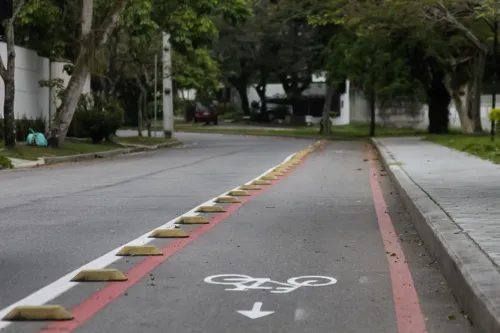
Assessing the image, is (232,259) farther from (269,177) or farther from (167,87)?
(167,87)

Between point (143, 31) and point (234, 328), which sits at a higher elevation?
point (143, 31)

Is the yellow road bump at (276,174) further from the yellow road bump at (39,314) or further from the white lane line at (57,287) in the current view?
the yellow road bump at (39,314)

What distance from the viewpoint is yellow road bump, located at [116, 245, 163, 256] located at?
29.0 ft

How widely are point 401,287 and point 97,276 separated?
2464 millimetres

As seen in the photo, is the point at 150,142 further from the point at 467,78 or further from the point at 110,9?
the point at 467,78

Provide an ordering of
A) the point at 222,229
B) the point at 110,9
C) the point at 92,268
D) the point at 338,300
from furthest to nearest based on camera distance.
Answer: the point at 110,9
the point at 222,229
the point at 92,268
the point at 338,300

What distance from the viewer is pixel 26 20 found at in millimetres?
32312

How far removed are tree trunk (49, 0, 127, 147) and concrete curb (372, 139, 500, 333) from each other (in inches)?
797

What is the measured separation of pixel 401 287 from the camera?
743 centimetres

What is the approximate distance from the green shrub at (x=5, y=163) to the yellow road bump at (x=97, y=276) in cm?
1668

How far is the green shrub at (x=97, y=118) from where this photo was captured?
34438 millimetres

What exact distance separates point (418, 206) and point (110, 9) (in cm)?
2169

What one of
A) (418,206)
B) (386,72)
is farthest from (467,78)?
(418,206)

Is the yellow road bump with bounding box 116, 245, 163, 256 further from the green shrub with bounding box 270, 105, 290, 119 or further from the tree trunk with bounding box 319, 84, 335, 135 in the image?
the green shrub with bounding box 270, 105, 290, 119
